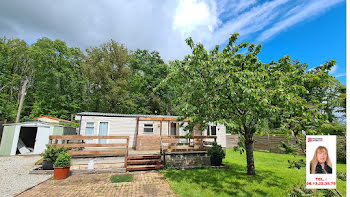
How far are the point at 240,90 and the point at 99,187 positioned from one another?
217 inches

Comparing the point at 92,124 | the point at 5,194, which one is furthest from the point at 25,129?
the point at 5,194

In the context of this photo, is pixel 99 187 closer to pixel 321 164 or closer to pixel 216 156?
pixel 216 156

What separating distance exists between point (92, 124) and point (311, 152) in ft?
46.4

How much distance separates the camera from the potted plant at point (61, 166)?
6172 millimetres

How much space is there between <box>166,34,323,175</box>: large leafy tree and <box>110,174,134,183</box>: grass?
3.37 m

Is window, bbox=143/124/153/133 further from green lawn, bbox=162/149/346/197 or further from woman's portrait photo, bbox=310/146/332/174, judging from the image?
woman's portrait photo, bbox=310/146/332/174

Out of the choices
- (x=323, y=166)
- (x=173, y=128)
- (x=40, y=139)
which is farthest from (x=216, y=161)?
Answer: (x=40, y=139)

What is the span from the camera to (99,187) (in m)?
5.39

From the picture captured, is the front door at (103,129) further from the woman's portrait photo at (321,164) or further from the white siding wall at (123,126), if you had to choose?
the woman's portrait photo at (321,164)

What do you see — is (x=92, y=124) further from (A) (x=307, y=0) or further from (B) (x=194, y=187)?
(A) (x=307, y=0)

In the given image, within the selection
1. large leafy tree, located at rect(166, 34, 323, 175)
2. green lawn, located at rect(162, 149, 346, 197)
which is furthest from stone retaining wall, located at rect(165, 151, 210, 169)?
large leafy tree, located at rect(166, 34, 323, 175)

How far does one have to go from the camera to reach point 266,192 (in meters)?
4.89

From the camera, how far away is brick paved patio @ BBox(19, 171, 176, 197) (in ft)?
15.9

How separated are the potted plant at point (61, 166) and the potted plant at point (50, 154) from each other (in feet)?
1.67
